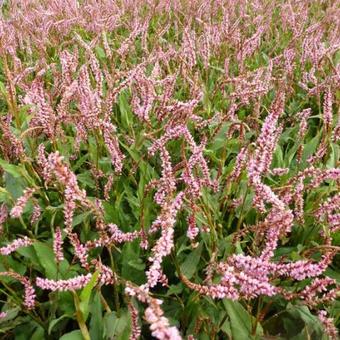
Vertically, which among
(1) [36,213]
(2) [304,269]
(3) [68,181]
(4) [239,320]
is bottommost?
(4) [239,320]

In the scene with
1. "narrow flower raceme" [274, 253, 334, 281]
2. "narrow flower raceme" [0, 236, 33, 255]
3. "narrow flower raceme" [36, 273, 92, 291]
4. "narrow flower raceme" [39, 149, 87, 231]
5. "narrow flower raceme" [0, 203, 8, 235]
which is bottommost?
"narrow flower raceme" [0, 203, 8, 235]

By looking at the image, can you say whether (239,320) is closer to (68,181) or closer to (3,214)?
(68,181)

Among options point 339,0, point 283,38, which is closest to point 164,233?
point 283,38

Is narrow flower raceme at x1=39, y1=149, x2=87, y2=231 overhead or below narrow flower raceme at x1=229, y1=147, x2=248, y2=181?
overhead

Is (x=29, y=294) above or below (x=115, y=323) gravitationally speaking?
above

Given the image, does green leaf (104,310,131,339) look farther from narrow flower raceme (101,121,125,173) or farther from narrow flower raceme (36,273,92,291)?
narrow flower raceme (101,121,125,173)

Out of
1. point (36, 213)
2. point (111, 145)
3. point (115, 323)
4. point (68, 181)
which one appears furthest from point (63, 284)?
point (111, 145)

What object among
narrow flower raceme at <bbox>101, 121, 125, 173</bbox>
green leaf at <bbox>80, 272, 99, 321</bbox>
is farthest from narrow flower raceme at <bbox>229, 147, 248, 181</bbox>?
green leaf at <bbox>80, 272, 99, 321</bbox>

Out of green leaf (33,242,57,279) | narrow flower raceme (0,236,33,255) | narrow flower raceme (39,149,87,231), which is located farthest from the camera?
green leaf (33,242,57,279)

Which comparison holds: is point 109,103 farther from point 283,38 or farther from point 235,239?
point 283,38

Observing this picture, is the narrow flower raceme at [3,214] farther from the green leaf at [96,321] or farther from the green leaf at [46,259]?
the green leaf at [96,321]

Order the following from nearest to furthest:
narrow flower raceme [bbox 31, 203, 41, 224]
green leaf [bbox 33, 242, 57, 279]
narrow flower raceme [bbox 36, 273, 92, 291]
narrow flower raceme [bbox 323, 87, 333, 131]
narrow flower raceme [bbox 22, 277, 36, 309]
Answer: narrow flower raceme [bbox 36, 273, 92, 291]
narrow flower raceme [bbox 22, 277, 36, 309]
green leaf [bbox 33, 242, 57, 279]
narrow flower raceme [bbox 31, 203, 41, 224]
narrow flower raceme [bbox 323, 87, 333, 131]

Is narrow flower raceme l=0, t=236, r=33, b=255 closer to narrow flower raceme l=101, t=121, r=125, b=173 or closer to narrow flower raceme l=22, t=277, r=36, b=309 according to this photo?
narrow flower raceme l=22, t=277, r=36, b=309

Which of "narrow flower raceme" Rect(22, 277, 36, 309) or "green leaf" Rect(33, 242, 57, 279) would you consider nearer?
"narrow flower raceme" Rect(22, 277, 36, 309)
